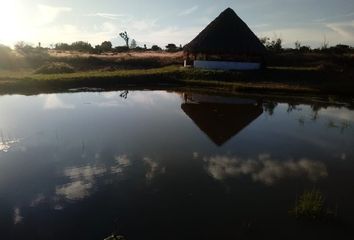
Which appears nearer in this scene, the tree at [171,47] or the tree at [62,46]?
the tree at [171,47]

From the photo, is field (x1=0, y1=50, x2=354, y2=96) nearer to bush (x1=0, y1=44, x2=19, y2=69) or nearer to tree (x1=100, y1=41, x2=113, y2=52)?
bush (x1=0, y1=44, x2=19, y2=69)

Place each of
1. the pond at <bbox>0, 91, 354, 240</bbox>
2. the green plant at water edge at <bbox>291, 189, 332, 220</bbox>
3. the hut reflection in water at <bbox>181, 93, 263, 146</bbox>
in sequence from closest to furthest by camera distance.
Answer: the pond at <bbox>0, 91, 354, 240</bbox>
the green plant at water edge at <bbox>291, 189, 332, 220</bbox>
the hut reflection in water at <bbox>181, 93, 263, 146</bbox>

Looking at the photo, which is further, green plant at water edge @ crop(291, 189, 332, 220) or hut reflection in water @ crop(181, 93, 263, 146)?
hut reflection in water @ crop(181, 93, 263, 146)

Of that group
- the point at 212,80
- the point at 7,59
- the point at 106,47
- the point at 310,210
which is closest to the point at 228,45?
the point at 212,80

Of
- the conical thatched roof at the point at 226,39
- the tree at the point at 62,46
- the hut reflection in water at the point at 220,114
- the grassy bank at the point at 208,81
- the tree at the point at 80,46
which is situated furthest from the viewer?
the tree at the point at 62,46

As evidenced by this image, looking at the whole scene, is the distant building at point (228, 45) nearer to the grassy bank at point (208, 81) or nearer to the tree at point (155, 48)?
the grassy bank at point (208, 81)

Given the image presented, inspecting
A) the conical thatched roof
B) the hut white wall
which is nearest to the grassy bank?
the hut white wall

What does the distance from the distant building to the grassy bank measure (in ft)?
6.70

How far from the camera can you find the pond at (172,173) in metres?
9.09

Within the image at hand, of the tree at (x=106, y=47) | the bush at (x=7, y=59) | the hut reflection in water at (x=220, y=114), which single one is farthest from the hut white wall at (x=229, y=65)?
the tree at (x=106, y=47)

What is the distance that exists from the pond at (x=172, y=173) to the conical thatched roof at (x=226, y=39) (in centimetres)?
1309

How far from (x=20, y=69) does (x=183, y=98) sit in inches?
1010

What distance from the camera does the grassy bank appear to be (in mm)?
29719

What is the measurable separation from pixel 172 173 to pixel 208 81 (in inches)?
822
